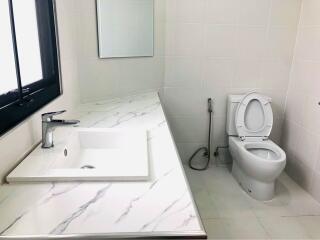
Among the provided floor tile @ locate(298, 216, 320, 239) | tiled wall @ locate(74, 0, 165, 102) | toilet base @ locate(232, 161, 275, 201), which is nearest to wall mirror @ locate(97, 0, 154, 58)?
tiled wall @ locate(74, 0, 165, 102)

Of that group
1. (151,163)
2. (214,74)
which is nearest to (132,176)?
(151,163)

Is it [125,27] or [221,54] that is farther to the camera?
[221,54]

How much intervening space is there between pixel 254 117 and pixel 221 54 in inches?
27.0

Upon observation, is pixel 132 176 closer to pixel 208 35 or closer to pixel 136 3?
pixel 136 3

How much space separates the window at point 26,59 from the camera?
1.13m

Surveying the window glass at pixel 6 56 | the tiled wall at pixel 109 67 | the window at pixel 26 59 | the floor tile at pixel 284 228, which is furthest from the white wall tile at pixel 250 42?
the window glass at pixel 6 56

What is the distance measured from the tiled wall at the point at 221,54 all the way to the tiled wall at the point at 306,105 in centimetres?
10

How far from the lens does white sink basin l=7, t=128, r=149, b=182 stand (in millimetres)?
1023

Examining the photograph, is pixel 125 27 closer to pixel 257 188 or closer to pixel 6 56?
pixel 6 56

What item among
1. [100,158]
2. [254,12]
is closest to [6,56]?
[100,158]

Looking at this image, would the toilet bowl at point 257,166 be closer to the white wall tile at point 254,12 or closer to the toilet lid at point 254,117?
the toilet lid at point 254,117

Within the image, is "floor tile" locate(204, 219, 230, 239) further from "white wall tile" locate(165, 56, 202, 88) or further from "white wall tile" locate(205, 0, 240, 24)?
"white wall tile" locate(205, 0, 240, 24)

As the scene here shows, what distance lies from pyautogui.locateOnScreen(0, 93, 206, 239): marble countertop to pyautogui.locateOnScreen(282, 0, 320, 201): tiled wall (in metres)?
1.76

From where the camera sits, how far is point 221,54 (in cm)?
257
